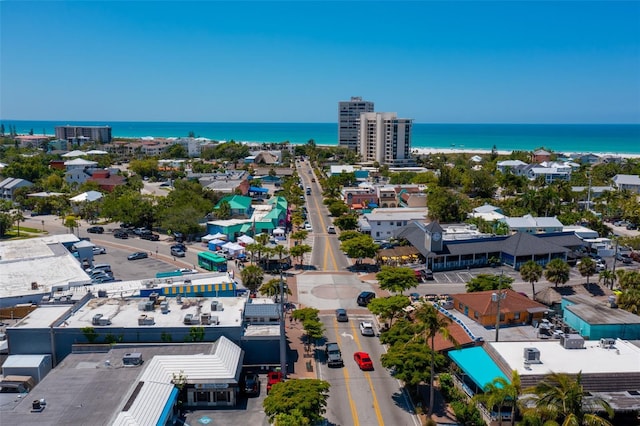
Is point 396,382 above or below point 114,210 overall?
below

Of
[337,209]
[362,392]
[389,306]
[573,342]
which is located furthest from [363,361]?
Answer: [337,209]

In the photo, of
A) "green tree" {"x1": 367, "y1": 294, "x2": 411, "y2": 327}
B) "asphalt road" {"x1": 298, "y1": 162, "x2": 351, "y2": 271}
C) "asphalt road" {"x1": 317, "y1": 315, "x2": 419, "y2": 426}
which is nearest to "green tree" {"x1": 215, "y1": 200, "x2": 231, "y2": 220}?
"asphalt road" {"x1": 298, "y1": 162, "x2": 351, "y2": 271}

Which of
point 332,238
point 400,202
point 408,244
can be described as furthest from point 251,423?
point 400,202

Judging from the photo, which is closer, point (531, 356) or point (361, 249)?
point (531, 356)

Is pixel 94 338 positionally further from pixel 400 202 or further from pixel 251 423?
pixel 400 202

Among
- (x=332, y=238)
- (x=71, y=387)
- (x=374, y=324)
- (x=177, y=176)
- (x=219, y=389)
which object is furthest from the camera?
(x=177, y=176)

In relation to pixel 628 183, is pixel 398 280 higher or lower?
lower

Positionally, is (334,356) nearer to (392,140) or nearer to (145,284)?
(145,284)
